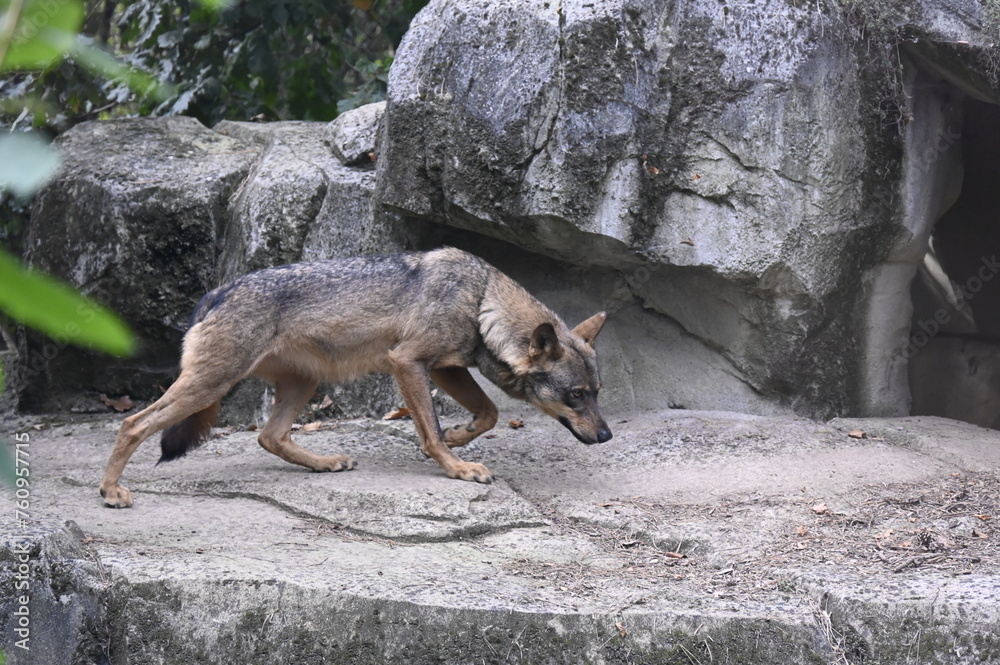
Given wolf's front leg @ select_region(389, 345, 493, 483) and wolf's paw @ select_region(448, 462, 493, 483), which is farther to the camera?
wolf's front leg @ select_region(389, 345, 493, 483)

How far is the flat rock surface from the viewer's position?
13.9 feet

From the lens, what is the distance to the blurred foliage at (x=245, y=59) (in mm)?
9953

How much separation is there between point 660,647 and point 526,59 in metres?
4.26

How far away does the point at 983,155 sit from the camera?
8.66 m

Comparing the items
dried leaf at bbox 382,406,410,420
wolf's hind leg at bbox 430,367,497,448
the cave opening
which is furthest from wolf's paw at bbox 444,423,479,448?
the cave opening

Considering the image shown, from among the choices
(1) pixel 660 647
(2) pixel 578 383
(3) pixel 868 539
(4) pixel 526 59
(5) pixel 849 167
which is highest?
(4) pixel 526 59

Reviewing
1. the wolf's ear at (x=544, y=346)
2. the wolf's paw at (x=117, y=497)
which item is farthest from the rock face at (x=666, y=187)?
the wolf's paw at (x=117, y=497)

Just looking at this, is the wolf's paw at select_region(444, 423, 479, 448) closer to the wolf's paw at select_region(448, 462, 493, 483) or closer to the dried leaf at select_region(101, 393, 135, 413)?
the wolf's paw at select_region(448, 462, 493, 483)

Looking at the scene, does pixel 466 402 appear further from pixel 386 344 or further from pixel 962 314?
pixel 962 314

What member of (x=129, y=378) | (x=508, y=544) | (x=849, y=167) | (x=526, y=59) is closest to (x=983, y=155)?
(x=849, y=167)

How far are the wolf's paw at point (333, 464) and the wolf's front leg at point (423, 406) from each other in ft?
1.74

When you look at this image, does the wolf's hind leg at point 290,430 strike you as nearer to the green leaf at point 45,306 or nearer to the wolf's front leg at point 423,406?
the wolf's front leg at point 423,406

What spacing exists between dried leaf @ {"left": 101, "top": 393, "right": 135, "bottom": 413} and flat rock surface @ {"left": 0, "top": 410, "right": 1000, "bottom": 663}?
1173mm

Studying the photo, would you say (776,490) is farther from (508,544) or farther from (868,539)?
(508,544)
